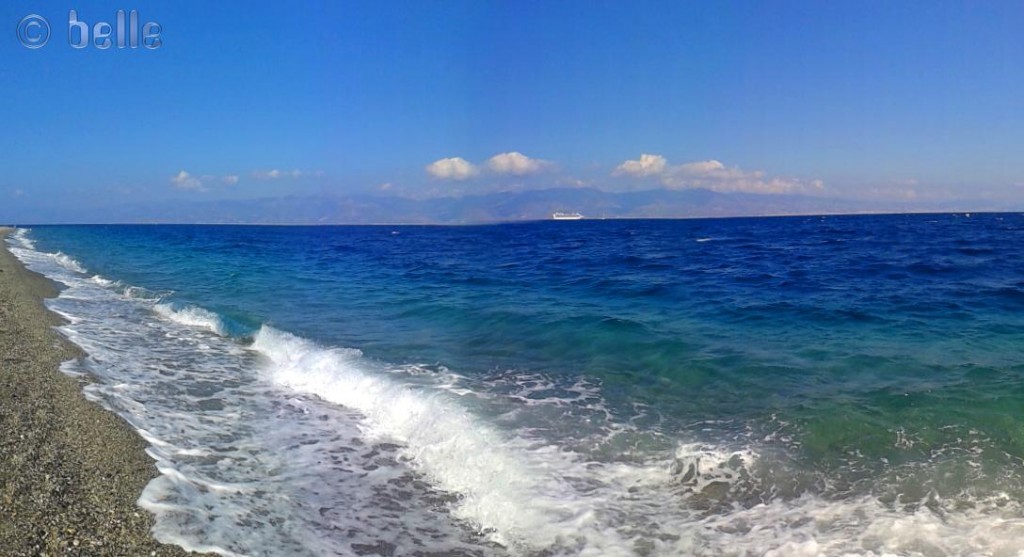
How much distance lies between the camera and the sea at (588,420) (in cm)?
562

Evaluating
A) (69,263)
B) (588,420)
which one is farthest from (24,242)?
(588,420)

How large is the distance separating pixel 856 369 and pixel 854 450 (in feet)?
11.5

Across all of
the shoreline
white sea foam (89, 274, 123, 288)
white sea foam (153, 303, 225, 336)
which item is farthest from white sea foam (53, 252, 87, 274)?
the shoreline

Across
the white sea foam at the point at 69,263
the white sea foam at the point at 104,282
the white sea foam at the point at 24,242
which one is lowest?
the white sea foam at the point at 104,282

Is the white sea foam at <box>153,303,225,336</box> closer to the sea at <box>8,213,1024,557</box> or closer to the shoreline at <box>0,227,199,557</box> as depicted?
the sea at <box>8,213,1024,557</box>

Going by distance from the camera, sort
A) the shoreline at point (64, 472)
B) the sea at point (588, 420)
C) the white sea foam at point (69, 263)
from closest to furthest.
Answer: the shoreline at point (64, 472)
the sea at point (588, 420)
the white sea foam at point (69, 263)

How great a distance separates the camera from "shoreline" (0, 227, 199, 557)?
4.71 m

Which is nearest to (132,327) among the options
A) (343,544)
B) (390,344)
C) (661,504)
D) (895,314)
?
(390,344)

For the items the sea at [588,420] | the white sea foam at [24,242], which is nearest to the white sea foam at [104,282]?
the sea at [588,420]

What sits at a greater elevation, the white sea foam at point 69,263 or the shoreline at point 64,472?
the white sea foam at point 69,263

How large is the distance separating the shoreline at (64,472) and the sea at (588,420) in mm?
238

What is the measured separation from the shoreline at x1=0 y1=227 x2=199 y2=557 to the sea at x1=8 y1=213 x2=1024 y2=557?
0.24m

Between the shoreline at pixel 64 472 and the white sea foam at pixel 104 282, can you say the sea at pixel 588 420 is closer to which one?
the shoreline at pixel 64 472

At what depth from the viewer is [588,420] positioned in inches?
337
